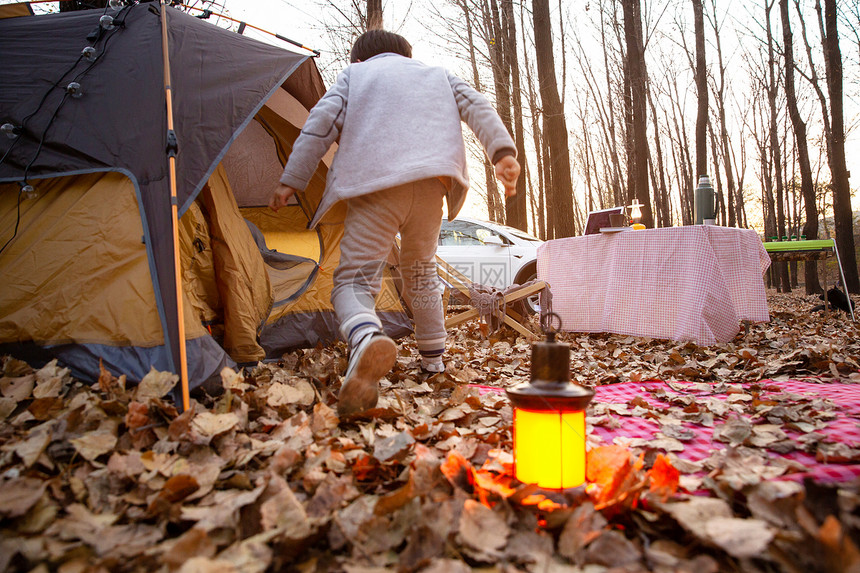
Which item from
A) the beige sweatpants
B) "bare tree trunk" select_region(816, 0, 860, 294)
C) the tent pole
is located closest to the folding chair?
the beige sweatpants

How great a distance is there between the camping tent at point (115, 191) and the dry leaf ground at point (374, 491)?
0.22 m

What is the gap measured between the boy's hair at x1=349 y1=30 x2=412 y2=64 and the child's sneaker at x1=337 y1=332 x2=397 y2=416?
152 centimetres

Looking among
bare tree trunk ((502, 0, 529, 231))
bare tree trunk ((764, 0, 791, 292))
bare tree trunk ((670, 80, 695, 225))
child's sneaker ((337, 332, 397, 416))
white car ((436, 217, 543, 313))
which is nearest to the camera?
child's sneaker ((337, 332, 397, 416))

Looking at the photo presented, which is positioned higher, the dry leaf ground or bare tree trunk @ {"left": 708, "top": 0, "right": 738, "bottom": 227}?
bare tree trunk @ {"left": 708, "top": 0, "right": 738, "bottom": 227}

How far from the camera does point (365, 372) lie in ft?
5.90

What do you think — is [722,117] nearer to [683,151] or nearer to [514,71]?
[683,151]

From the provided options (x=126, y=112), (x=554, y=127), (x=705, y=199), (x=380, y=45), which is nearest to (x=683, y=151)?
(x=554, y=127)

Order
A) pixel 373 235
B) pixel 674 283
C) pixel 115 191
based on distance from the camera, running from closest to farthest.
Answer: pixel 115 191 < pixel 373 235 < pixel 674 283

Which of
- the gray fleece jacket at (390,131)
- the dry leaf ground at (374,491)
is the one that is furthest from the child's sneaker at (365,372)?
the gray fleece jacket at (390,131)

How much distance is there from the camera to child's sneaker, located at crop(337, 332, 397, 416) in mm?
1771

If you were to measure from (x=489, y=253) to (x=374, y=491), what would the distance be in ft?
20.6

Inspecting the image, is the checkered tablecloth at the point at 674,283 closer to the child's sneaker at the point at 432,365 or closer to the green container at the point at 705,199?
the green container at the point at 705,199

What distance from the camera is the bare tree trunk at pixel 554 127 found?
764 centimetres

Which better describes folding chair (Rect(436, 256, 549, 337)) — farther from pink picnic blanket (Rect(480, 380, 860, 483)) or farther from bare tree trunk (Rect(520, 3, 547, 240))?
bare tree trunk (Rect(520, 3, 547, 240))
